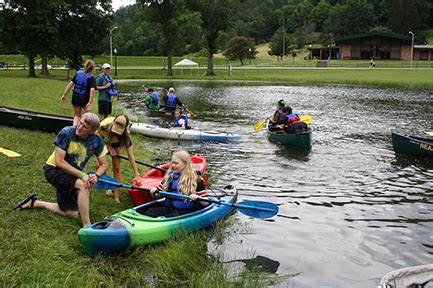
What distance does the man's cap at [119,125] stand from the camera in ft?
24.8

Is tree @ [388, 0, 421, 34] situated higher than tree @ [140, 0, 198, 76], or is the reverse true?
tree @ [388, 0, 421, 34]

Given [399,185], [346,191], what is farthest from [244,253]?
[399,185]

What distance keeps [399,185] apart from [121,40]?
108m

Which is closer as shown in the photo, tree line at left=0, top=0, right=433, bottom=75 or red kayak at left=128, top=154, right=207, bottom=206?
red kayak at left=128, top=154, right=207, bottom=206

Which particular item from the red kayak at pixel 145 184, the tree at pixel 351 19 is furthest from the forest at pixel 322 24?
the red kayak at pixel 145 184

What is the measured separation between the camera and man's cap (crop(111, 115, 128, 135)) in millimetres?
7562

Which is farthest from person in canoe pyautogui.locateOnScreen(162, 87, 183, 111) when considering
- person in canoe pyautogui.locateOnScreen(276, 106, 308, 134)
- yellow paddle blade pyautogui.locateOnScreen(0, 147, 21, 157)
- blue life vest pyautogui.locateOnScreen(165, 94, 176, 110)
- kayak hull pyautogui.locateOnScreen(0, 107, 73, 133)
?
yellow paddle blade pyautogui.locateOnScreen(0, 147, 21, 157)

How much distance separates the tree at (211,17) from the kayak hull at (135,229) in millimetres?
48256

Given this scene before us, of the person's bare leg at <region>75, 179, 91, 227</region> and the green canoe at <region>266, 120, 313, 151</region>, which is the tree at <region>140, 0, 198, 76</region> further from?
the person's bare leg at <region>75, 179, 91, 227</region>

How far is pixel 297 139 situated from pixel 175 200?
7.69 metres

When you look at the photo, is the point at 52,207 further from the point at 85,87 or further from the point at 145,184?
the point at 85,87

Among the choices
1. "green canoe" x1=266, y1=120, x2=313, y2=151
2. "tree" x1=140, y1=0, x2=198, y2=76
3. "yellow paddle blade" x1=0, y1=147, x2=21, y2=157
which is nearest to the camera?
"yellow paddle blade" x1=0, y1=147, x2=21, y2=157

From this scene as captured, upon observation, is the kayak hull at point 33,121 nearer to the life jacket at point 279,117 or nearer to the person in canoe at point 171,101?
the life jacket at point 279,117

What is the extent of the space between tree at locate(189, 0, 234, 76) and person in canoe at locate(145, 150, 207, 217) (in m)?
47.9
